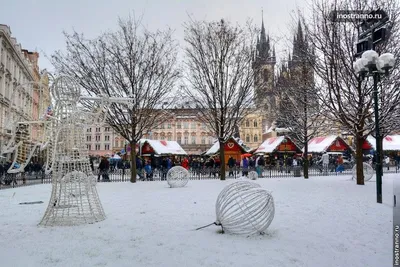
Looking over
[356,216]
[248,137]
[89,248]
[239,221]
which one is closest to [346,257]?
[239,221]

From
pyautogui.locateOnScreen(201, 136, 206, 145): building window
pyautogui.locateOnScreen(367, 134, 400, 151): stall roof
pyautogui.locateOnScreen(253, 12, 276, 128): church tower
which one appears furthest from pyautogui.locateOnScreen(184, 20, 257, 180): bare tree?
pyautogui.locateOnScreen(201, 136, 206, 145): building window

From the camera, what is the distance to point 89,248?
5609 millimetres

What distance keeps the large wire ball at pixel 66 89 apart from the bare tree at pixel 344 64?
1188 cm

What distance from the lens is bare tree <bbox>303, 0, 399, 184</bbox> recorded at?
49.0 ft

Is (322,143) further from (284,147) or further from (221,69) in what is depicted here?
(221,69)

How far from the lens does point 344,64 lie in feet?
49.3

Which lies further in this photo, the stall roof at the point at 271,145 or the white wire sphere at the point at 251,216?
the stall roof at the point at 271,145

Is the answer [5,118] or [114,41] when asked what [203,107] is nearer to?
[114,41]

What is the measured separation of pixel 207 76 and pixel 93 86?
7.62 metres

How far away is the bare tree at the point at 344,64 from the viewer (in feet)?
49.0

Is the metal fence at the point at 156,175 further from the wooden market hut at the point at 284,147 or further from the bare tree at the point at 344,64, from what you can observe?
the bare tree at the point at 344,64

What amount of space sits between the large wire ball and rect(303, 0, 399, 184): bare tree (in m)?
11.9

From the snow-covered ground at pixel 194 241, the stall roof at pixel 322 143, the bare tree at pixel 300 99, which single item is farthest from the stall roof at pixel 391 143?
the snow-covered ground at pixel 194 241

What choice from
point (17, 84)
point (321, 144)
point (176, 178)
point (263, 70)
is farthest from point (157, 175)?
point (321, 144)
